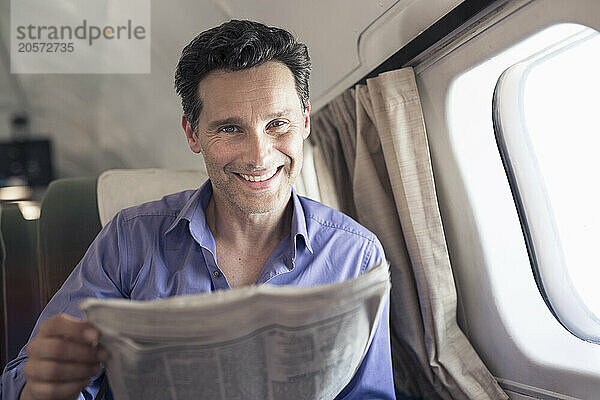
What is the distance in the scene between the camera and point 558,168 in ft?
4.43

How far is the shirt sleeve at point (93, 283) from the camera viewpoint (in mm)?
1180

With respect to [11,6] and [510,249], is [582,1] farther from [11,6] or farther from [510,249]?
[11,6]

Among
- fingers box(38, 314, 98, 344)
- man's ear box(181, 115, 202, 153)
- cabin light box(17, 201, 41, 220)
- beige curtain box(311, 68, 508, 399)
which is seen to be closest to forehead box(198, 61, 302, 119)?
man's ear box(181, 115, 202, 153)

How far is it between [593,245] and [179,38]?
126cm

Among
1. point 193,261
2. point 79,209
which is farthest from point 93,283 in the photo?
point 79,209

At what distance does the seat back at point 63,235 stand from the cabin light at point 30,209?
2 cm

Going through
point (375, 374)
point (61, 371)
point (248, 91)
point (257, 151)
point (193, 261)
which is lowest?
point (375, 374)

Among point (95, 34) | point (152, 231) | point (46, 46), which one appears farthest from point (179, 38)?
point (152, 231)

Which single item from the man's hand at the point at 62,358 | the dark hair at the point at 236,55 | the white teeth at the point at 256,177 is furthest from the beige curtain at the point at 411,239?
the man's hand at the point at 62,358

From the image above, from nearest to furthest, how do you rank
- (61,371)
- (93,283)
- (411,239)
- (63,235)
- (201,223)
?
1. (61,371)
2. (93,283)
3. (201,223)
4. (411,239)
5. (63,235)

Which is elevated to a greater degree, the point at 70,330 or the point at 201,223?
the point at 201,223

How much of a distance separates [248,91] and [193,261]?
387 millimetres

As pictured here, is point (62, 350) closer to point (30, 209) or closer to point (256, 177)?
point (256, 177)

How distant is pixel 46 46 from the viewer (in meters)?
1.83
